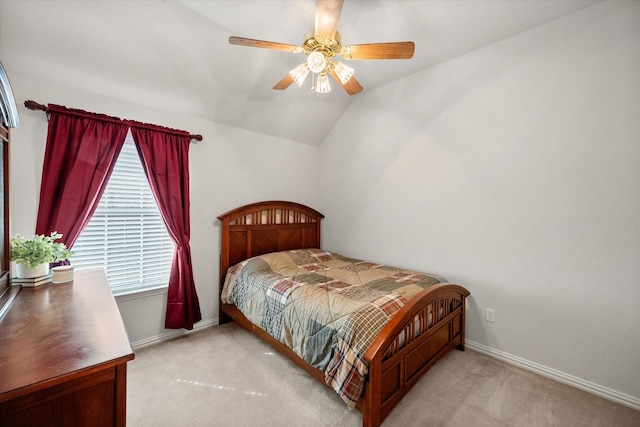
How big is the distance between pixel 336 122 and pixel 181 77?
2063 mm

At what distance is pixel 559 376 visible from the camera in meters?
2.18

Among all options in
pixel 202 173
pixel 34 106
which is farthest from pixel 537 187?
pixel 34 106

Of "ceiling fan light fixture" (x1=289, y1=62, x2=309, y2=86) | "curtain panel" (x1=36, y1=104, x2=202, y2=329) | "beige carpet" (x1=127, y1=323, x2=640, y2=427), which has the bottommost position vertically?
"beige carpet" (x1=127, y1=323, x2=640, y2=427)

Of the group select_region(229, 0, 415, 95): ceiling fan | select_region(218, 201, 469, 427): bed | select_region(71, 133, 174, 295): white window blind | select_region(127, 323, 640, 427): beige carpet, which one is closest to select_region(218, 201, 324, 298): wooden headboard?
select_region(218, 201, 469, 427): bed

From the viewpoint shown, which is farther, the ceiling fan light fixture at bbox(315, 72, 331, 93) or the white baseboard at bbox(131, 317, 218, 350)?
the white baseboard at bbox(131, 317, 218, 350)

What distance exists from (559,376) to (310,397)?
2.00m

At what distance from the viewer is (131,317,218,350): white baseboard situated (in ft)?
8.54

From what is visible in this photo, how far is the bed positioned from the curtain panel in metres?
0.44

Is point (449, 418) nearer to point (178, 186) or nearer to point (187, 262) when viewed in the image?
point (187, 262)

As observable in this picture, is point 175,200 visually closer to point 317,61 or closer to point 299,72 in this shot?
point 299,72

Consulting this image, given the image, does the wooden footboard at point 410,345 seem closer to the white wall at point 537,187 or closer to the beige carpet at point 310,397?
the beige carpet at point 310,397

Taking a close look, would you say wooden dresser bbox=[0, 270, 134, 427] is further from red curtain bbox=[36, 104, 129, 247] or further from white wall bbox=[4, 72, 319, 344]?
white wall bbox=[4, 72, 319, 344]

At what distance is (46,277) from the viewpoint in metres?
1.75

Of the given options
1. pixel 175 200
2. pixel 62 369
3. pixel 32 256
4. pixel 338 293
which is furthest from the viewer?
pixel 175 200
